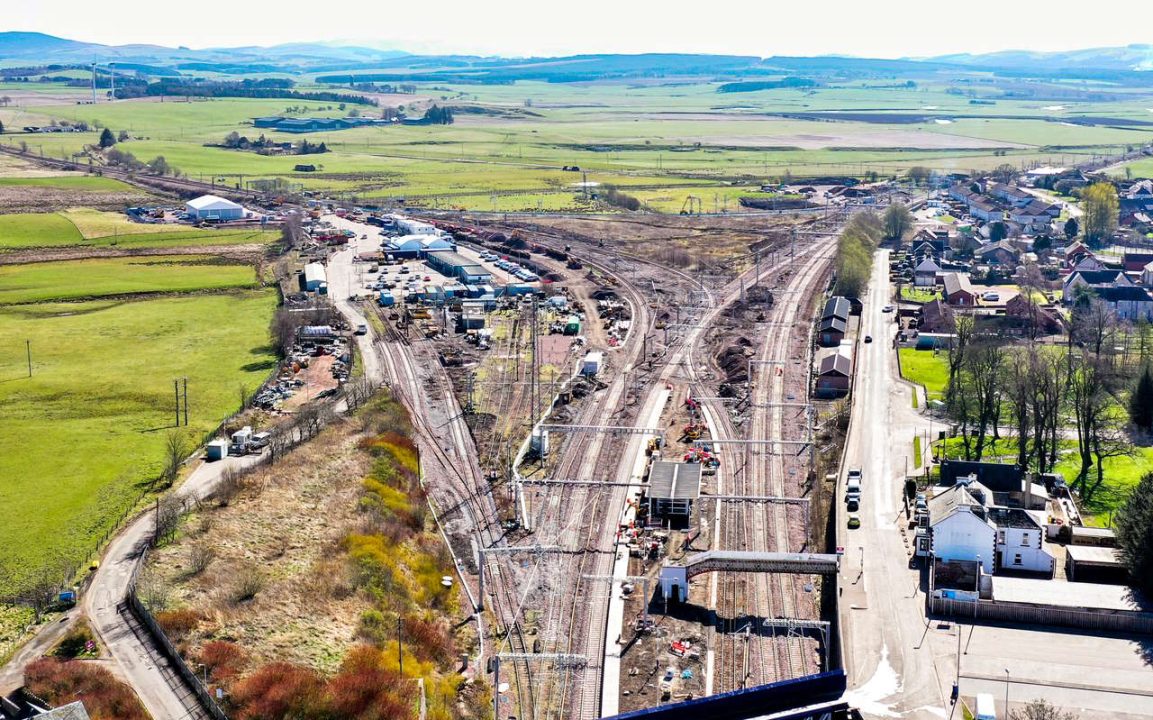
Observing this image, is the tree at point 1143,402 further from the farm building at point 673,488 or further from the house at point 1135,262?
the house at point 1135,262

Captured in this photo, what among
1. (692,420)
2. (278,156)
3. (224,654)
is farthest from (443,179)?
(224,654)

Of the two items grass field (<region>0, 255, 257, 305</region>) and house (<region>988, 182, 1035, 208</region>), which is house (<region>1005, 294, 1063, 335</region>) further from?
grass field (<region>0, 255, 257, 305</region>)

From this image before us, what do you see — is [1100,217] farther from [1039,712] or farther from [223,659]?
[223,659]

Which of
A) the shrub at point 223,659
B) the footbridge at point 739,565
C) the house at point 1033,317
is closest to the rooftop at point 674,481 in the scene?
the footbridge at point 739,565

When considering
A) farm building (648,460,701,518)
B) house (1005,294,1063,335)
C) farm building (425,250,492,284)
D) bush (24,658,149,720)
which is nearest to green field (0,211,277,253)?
farm building (425,250,492,284)

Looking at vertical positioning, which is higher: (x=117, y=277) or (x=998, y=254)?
(x=998, y=254)

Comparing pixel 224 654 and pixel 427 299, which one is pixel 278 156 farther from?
pixel 224 654

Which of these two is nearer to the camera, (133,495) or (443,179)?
(133,495)

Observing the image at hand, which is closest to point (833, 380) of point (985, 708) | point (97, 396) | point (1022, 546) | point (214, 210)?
point (1022, 546)
